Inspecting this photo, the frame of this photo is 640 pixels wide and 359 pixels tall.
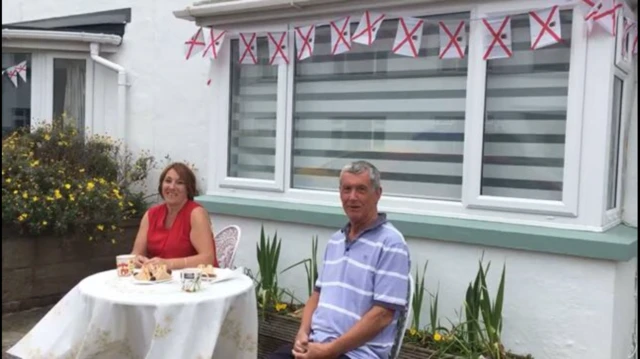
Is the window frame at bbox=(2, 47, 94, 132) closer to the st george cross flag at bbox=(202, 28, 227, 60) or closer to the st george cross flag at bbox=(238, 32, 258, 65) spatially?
the st george cross flag at bbox=(202, 28, 227, 60)

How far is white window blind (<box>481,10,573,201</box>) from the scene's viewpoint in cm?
357

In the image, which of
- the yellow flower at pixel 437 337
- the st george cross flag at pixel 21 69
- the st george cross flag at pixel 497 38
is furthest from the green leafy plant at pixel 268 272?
the st george cross flag at pixel 21 69

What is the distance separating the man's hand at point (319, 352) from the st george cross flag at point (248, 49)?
8.68 ft

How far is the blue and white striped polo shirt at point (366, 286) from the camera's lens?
260 centimetres

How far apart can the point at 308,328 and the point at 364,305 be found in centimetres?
34

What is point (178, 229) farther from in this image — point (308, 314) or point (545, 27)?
point (545, 27)

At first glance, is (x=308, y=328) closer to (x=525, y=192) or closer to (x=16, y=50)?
(x=525, y=192)

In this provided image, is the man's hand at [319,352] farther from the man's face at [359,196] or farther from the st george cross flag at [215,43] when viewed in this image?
the st george cross flag at [215,43]

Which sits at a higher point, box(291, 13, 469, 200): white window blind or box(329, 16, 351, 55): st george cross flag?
box(329, 16, 351, 55): st george cross flag

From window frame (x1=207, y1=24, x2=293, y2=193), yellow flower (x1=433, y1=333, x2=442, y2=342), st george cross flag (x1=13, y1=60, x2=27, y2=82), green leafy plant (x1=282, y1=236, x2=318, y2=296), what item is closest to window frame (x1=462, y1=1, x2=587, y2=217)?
yellow flower (x1=433, y1=333, x2=442, y2=342)

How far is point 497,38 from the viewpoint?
11.9 feet

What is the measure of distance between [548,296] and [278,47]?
98.6 inches

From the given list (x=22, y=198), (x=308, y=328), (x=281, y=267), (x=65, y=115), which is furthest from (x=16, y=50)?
(x=308, y=328)

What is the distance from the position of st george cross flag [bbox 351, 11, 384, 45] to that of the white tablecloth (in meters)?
1.78
